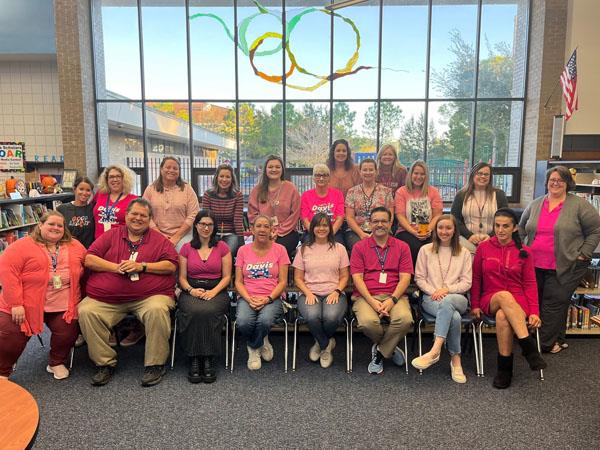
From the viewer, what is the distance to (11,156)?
548 cm

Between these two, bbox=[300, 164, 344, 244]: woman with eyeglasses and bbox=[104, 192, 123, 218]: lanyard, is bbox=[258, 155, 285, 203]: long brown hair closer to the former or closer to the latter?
bbox=[300, 164, 344, 244]: woman with eyeglasses

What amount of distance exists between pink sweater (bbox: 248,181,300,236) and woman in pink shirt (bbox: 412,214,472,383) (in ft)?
4.15

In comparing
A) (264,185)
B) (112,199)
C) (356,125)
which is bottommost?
(112,199)

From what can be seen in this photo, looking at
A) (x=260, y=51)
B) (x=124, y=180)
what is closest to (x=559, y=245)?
(x=124, y=180)

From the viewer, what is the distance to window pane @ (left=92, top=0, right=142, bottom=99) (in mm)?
8484

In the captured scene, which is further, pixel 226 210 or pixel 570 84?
pixel 570 84

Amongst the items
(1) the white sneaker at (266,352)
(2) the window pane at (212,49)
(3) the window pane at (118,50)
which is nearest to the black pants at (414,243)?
(1) the white sneaker at (266,352)

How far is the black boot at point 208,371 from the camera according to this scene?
313 cm

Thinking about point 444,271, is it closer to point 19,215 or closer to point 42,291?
point 42,291

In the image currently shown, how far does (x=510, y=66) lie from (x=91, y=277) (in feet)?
28.0

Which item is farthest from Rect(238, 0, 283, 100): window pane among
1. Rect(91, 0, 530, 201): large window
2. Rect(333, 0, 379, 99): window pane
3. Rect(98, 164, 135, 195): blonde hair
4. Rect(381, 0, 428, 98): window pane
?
Rect(98, 164, 135, 195): blonde hair

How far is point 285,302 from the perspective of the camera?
352cm

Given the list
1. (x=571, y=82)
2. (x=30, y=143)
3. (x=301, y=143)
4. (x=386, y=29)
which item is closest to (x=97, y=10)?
(x=30, y=143)

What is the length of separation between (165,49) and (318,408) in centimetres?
805
